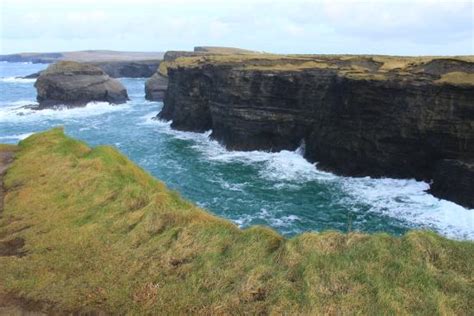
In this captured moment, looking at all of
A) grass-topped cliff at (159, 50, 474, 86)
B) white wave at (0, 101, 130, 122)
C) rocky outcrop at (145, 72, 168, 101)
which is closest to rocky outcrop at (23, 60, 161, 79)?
rocky outcrop at (145, 72, 168, 101)

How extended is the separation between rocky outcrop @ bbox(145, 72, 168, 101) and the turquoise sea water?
37269 mm

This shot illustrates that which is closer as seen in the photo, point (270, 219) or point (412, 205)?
point (270, 219)

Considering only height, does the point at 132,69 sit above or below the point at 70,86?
above

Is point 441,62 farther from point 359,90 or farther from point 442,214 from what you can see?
point 442,214

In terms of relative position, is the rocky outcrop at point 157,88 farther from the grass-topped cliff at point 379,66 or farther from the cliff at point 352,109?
the cliff at point 352,109

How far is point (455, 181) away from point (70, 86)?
243ft

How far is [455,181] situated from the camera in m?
32.8

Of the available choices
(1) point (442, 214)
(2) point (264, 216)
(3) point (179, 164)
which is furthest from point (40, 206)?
(3) point (179, 164)

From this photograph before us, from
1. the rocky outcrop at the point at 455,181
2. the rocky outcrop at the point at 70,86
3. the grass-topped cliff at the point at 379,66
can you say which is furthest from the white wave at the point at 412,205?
the rocky outcrop at the point at 70,86

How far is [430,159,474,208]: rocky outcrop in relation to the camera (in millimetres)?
31578

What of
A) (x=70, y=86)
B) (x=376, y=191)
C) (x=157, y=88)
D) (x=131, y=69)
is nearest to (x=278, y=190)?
(x=376, y=191)

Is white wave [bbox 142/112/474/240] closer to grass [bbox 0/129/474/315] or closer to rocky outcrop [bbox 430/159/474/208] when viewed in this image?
rocky outcrop [bbox 430/159/474/208]

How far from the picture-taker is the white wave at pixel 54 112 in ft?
250

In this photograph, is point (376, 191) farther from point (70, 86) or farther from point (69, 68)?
point (69, 68)
